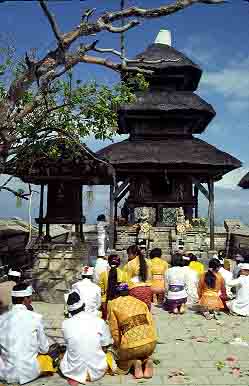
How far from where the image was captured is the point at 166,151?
22719mm

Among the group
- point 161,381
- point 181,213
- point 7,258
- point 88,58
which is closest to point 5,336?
point 161,381

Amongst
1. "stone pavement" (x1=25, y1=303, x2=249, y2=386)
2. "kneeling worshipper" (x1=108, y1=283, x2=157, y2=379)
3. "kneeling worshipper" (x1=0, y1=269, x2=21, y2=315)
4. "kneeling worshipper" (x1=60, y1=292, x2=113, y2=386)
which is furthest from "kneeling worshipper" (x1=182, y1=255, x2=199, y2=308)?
"kneeling worshipper" (x1=60, y1=292, x2=113, y2=386)

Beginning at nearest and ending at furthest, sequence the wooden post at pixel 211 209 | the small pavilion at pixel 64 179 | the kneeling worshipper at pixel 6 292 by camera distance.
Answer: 1. the kneeling worshipper at pixel 6 292
2. the small pavilion at pixel 64 179
3. the wooden post at pixel 211 209

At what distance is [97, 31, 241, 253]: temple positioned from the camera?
72.2ft

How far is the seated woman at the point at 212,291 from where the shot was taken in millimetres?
11016

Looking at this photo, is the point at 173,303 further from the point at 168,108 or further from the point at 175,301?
the point at 168,108

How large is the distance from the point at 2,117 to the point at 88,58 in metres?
1.53

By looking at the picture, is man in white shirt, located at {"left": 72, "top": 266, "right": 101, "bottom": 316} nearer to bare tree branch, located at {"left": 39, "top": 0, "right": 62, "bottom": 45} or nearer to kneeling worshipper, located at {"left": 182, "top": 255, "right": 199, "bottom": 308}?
kneeling worshipper, located at {"left": 182, "top": 255, "right": 199, "bottom": 308}

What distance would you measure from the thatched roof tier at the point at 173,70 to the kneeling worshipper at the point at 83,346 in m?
19.9

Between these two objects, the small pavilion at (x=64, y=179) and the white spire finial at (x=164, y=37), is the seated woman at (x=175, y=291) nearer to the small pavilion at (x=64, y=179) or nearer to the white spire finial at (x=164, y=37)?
the small pavilion at (x=64, y=179)

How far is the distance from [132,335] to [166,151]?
16543 mm

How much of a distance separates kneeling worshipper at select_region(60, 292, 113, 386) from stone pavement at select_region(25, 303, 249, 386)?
18 centimetres

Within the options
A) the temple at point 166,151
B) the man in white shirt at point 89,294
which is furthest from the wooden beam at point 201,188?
the man in white shirt at point 89,294

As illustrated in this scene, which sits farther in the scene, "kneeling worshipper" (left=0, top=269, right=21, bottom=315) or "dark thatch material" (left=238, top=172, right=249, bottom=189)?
"dark thatch material" (left=238, top=172, right=249, bottom=189)
